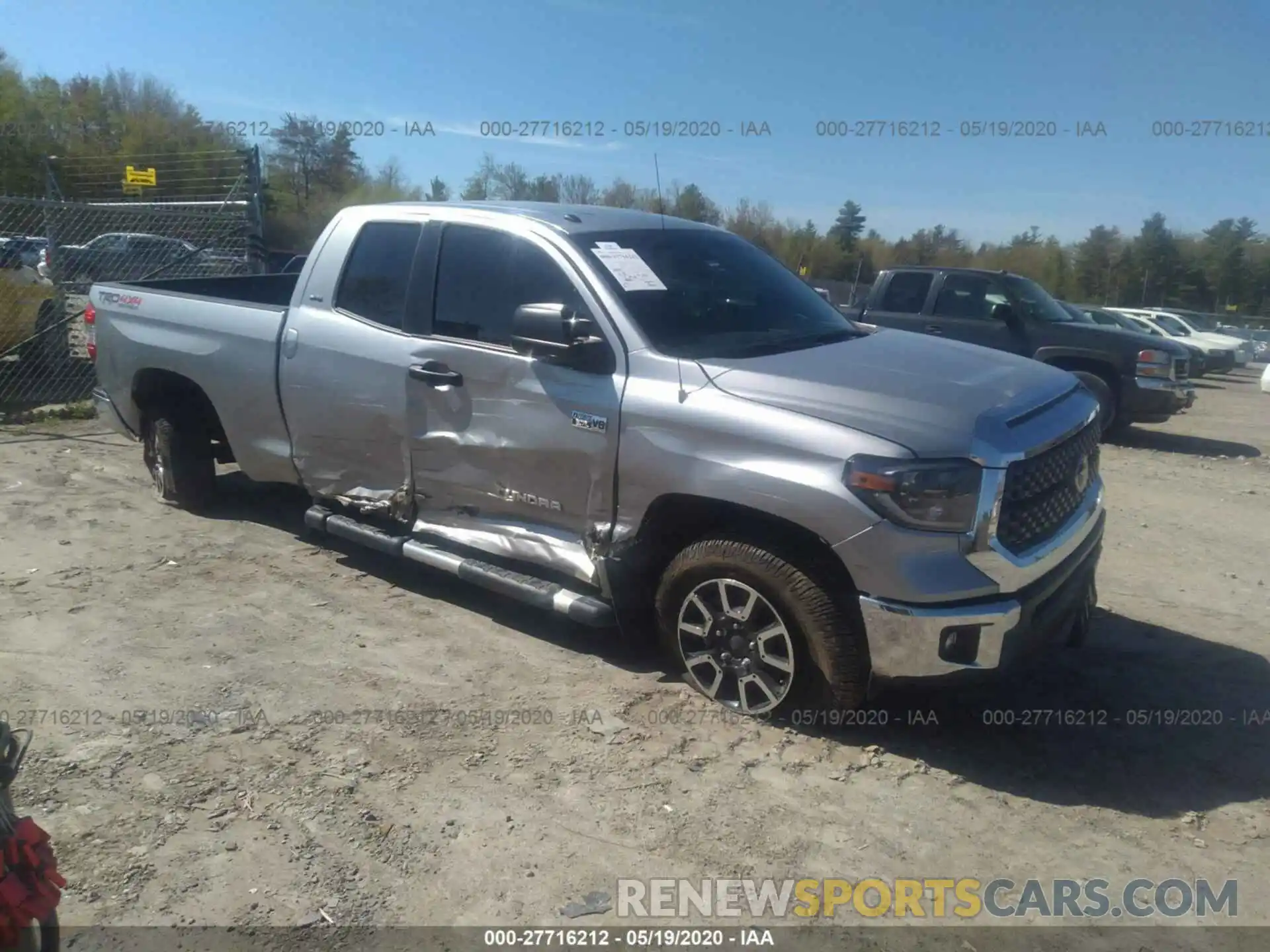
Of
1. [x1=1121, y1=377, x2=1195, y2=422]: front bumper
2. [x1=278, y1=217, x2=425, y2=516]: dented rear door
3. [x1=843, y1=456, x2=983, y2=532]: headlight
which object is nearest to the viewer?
[x1=843, y1=456, x2=983, y2=532]: headlight

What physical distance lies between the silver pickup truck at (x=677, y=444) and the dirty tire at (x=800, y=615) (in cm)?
1

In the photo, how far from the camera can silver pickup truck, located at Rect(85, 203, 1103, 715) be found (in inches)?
140

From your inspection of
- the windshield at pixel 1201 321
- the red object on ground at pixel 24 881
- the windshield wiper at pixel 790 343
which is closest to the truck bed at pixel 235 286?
the windshield wiper at pixel 790 343

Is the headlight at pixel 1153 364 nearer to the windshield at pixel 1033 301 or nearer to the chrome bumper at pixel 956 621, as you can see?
the windshield at pixel 1033 301

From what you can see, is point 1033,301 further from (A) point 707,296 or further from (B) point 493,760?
(B) point 493,760

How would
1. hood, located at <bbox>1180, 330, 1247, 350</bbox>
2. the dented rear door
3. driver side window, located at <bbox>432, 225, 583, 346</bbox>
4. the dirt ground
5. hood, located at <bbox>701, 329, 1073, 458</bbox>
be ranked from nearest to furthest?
the dirt ground → hood, located at <bbox>701, 329, 1073, 458</bbox> → driver side window, located at <bbox>432, 225, 583, 346</bbox> → the dented rear door → hood, located at <bbox>1180, 330, 1247, 350</bbox>

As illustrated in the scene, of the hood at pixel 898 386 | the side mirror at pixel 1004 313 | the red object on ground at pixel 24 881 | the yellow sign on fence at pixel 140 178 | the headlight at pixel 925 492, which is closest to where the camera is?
the red object on ground at pixel 24 881

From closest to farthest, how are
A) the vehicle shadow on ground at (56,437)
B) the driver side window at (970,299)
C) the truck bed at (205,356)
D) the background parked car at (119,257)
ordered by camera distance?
the truck bed at (205,356) → the vehicle shadow on ground at (56,437) → the driver side window at (970,299) → the background parked car at (119,257)

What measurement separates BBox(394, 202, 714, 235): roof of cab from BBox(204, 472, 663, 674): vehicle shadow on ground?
6.08 ft

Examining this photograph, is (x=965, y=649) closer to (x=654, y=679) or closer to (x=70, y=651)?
(x=654, y=679)

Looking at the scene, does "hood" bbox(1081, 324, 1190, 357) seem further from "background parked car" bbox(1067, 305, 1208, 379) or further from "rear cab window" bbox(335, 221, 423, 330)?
"background parked car" bbox(1067, 305, 1208, 379)

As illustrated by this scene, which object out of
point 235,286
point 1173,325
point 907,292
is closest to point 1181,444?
point 907,292

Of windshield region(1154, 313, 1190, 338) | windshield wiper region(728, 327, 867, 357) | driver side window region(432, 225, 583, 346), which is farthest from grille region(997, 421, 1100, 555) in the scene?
windshield region(1154, 313, 1190, 338)

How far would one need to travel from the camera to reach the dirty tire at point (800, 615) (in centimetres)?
372
